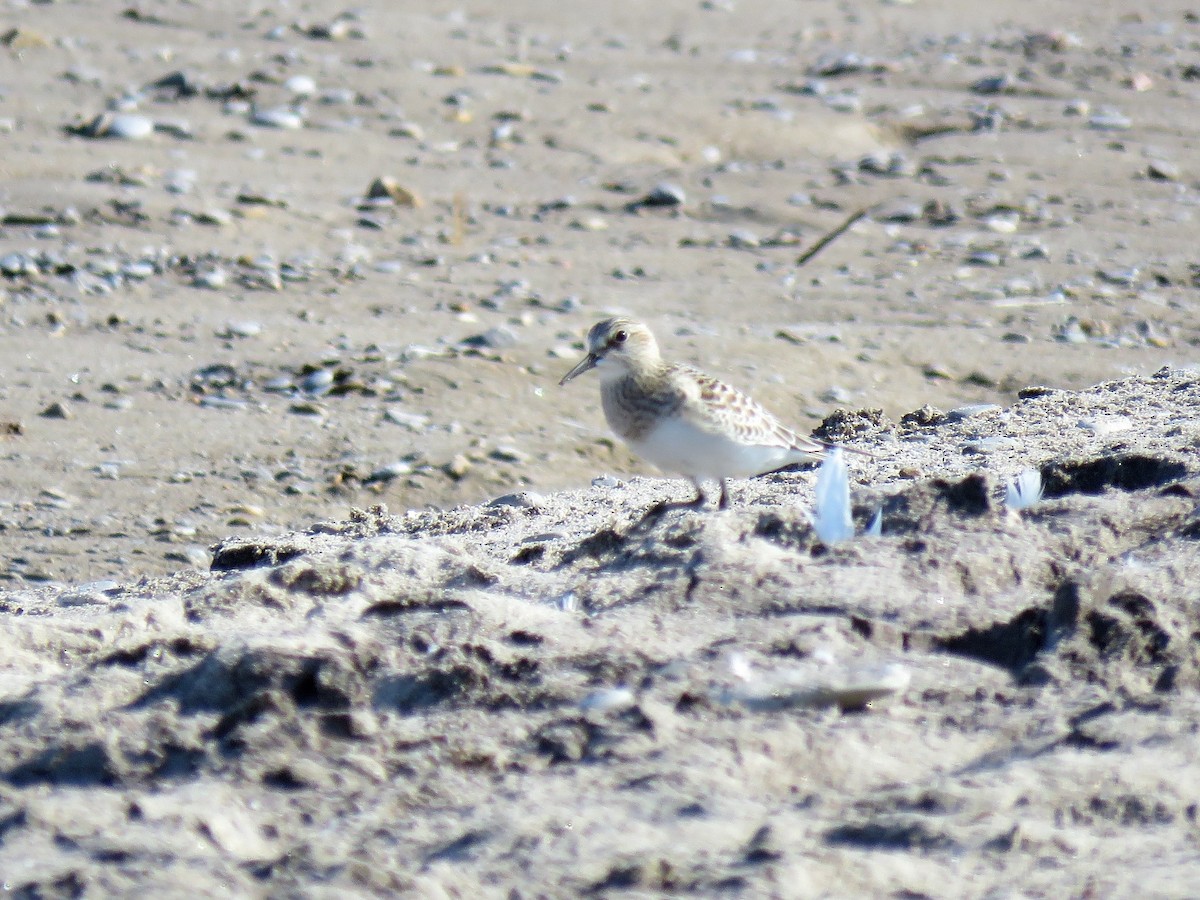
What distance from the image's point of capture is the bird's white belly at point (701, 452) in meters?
4.80

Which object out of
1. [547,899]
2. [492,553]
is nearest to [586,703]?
[547,899]

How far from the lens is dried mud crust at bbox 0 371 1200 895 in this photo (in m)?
2.35

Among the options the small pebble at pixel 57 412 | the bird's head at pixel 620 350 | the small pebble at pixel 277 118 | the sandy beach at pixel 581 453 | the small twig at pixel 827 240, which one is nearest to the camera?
the sandy beach at pixel 581 453

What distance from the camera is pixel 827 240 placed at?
824cm

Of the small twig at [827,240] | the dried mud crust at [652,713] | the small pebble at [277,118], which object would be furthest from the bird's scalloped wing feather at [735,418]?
the small pebble at [277,118]

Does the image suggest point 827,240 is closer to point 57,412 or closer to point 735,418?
point 735,418

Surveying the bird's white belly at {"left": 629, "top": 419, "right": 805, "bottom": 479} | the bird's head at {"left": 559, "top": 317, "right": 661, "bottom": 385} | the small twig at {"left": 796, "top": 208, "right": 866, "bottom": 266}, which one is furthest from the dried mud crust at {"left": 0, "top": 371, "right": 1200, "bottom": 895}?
the small twig at {"left": 796, "top": 208, "right": 866, "bottom": 266}

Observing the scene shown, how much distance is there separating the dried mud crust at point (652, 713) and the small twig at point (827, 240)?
4818mm

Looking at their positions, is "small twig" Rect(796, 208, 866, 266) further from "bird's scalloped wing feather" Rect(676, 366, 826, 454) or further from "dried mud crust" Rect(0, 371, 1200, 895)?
"dried mud crust" Rect(0, 371, 1200, 895)

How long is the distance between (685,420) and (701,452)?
0.12 meters

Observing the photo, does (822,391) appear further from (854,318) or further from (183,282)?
(183,282)

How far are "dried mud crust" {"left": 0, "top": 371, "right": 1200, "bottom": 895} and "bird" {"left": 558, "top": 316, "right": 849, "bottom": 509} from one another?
4.07 feet

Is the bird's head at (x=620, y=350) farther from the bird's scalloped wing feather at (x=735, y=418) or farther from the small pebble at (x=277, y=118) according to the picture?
the small pebble at (x=277, y=118)

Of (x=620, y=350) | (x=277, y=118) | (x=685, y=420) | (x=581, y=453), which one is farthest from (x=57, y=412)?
(x=277, y=118)
